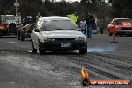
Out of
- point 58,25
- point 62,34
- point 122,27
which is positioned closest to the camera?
point 62,34

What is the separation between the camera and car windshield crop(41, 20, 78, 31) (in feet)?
65.3

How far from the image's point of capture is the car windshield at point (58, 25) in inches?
784

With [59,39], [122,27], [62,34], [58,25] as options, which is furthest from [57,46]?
[122,27]

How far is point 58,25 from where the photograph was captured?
20.1 m

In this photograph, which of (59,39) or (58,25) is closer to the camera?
(59,39)

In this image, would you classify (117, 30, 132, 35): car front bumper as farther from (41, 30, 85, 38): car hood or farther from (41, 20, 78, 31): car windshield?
(41, 30, 85, 38): car hood

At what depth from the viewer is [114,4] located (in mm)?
70438

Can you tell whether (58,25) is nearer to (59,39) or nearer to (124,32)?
(59,39)

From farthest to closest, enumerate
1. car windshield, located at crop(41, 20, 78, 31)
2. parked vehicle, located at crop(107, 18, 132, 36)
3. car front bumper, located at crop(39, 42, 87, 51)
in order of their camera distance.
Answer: parked vehicle, located at crop(107, 18, 132, 36) → car windshield, located at crop(41, 20, 78, 31) → car front bumper, located at crop(39, 42, 87, 51)

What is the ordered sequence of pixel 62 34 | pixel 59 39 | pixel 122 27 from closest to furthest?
pixel 59 39, pixel 62 34, pixel 122 27

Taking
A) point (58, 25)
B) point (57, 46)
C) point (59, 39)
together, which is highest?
point (58, 25)

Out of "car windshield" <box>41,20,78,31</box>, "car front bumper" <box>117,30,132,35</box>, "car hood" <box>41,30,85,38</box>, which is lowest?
"car front bumper" <box>117,30,132,35</box>

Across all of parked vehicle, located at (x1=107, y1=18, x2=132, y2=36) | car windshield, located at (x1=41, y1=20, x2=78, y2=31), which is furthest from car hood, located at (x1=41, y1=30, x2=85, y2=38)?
parked vehicle, located at (x1=107, y1=18, x2=132, y2=36)

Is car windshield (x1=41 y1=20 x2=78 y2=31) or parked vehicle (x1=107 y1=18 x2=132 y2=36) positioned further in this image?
parked vehicle (x1=107 y1=18 x2=132 y2=36)
